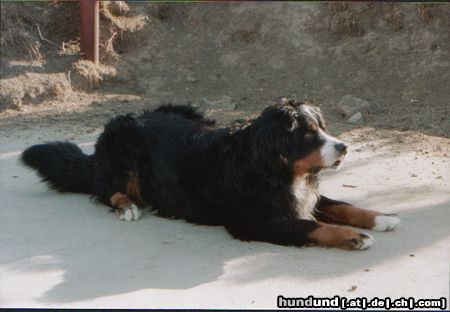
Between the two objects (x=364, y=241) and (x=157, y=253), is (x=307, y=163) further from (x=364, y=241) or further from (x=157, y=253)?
(x=157, y=253)

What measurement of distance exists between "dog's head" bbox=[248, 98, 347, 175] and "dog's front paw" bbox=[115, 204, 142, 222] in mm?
1145

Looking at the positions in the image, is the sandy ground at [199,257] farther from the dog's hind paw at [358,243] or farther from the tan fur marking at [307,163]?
the tan fur marking at [307,163]

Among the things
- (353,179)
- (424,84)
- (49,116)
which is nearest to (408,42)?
(424,84)

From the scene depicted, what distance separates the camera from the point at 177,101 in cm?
906

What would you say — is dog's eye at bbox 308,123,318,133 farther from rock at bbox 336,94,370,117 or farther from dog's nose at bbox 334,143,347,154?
rock at bbox 336,94,370,117

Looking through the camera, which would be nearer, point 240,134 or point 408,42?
point 240,134

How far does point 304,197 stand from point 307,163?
0.28 metres

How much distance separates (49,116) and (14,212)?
3.04 metres

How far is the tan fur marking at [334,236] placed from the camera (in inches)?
181

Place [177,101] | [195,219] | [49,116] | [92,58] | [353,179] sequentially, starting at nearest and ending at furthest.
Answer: [195,219], [353,179], [49,116], [177,101], [92,58]

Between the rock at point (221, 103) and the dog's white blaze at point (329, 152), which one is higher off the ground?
the dog's white blaze at point (329, 152)

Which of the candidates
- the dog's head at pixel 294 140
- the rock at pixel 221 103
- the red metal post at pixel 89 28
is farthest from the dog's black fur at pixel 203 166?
the red metal post at pixel 89 28

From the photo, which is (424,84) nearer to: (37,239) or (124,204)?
(124,204)

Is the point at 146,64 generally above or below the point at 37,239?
above
